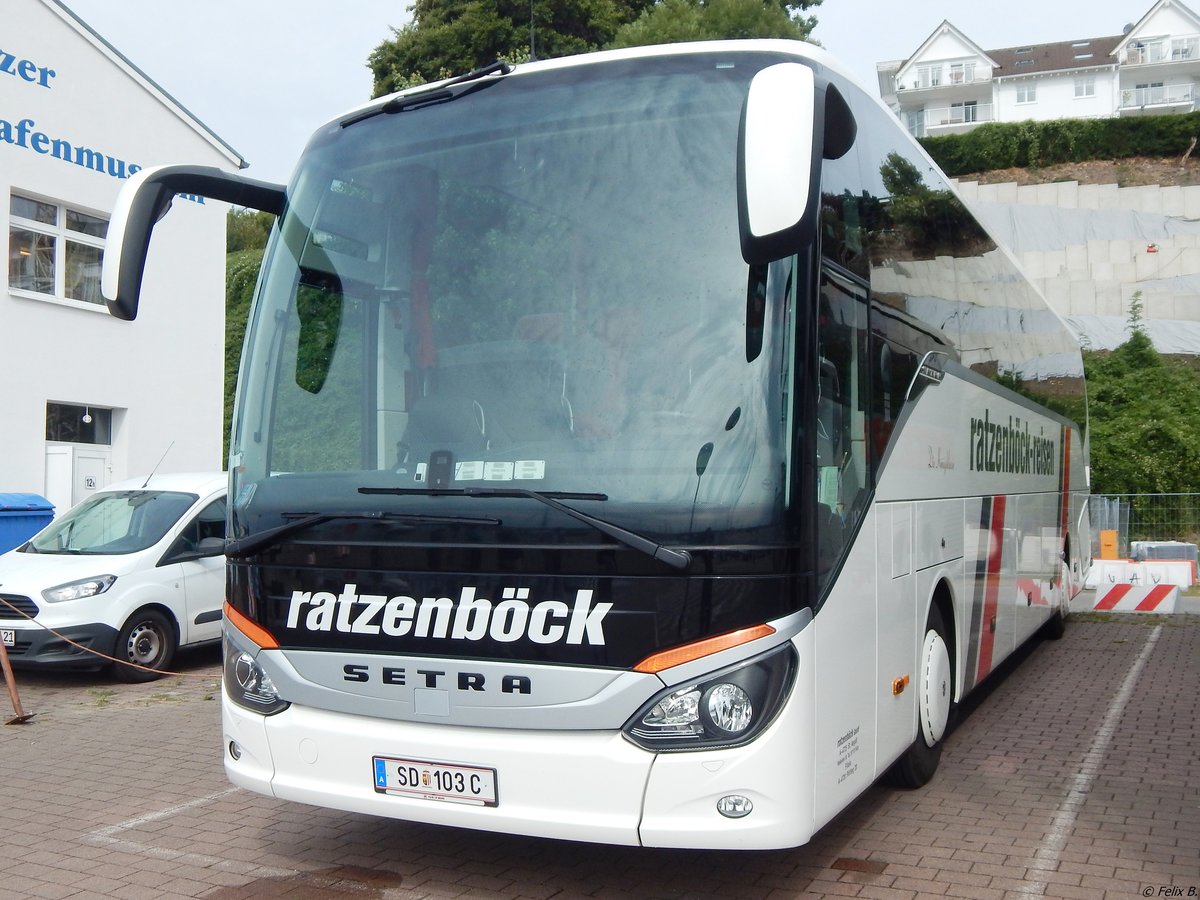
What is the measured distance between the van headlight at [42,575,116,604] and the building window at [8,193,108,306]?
30.0 feet

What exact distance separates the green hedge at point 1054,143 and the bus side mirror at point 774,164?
46.1m

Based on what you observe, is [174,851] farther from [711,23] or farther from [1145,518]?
[711,23]

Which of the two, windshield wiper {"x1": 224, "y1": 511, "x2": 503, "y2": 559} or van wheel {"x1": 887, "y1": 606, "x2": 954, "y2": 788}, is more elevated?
windshield wiper {"x1": 224, "y1": 511, "x2": 503, "y2": 559}

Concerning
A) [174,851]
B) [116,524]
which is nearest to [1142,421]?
[116,524]

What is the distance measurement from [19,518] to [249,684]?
877 cm

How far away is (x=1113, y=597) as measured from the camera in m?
15.2

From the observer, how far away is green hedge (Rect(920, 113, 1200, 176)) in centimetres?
4719

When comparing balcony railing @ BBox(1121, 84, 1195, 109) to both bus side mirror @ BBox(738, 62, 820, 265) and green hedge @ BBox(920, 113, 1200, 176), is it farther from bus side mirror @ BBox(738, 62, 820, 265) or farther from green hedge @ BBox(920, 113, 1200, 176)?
bus side mirror @ BBox(738, 62, 820, 265)

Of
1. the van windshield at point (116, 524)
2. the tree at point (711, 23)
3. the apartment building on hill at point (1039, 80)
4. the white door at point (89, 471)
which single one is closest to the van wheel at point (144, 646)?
the van windshield at point (116, 524)

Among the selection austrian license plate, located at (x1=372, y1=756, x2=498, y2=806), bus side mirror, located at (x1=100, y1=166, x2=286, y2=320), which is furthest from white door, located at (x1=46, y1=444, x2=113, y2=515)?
austrian license plate, located at (x1=372, y1=756, x2=498, y2=806)

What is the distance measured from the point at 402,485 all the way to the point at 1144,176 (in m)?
48.7

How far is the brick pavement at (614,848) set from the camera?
16.1ft

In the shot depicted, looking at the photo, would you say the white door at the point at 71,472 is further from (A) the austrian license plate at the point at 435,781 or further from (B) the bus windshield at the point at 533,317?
(A) the austrian license plate at the point at 435,781

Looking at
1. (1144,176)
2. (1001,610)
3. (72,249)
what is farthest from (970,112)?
(1001,610)
